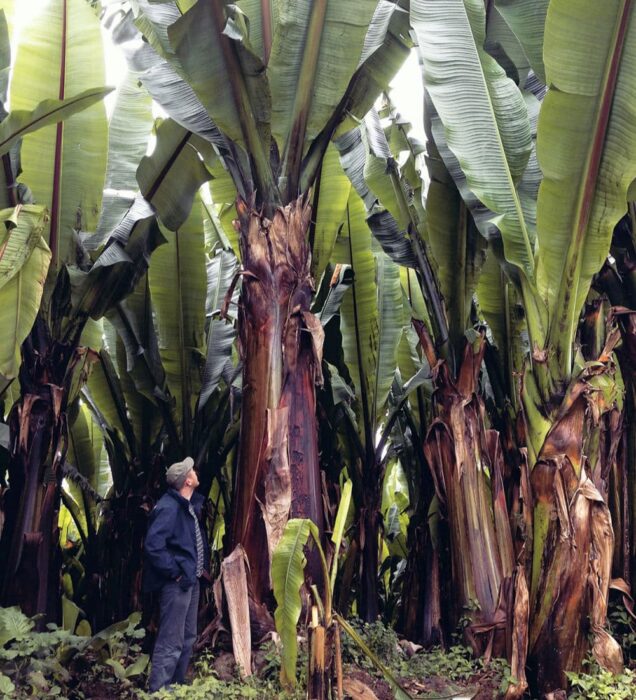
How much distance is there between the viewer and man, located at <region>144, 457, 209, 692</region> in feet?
11.3

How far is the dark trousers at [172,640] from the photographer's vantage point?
3.41m

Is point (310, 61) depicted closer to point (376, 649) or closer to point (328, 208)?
point (328, 208)

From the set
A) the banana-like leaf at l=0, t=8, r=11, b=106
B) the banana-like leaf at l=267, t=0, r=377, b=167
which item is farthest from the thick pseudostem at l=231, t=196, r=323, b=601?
the banana-like leaf at l=0, t=8, r=11, b=106

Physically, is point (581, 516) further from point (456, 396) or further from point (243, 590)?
point (243, 590)

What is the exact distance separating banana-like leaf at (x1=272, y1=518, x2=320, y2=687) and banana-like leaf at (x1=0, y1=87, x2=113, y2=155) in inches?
89.1

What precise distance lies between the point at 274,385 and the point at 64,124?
7.31ft

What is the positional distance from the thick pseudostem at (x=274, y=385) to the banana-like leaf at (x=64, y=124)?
112 cm

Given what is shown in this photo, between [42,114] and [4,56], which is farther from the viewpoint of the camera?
[4,56]

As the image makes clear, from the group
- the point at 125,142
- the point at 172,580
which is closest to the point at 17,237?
the point at 172,580

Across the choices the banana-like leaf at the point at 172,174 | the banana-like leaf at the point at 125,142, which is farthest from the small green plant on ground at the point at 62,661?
the banana-like leaf at the point at 125,142

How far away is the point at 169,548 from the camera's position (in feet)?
11.8

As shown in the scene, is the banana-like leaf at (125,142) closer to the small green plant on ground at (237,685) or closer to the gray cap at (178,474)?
the gray cap at (178,474)

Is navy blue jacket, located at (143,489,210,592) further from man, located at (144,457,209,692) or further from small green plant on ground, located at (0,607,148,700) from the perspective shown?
small green plant on ground, located at (0,607,148,700)

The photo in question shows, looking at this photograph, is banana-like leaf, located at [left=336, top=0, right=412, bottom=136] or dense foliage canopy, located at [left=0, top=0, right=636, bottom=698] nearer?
dense foliage canopy, located at [left=0, top=0, right=636, bottom=698]
